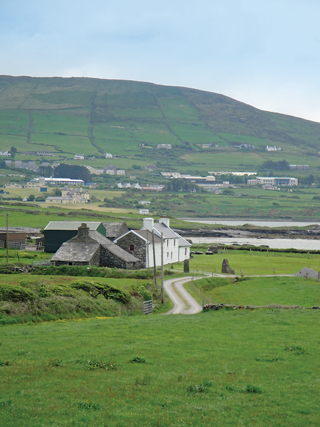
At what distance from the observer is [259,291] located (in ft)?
155

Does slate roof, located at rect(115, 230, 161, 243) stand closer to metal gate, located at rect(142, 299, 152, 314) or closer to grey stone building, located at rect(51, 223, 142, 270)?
grey stone building, located at rect(51, 223, 142, 270)

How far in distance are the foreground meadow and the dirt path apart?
13.8 m

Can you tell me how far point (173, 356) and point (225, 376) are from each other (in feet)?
9.48

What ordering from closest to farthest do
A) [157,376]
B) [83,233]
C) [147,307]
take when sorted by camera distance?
[157,376] → [147,307] → [83,233]

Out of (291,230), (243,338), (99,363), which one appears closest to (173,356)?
(99,363)

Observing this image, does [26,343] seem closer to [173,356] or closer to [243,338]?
[173,356]

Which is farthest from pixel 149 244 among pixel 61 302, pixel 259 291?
pixel 61 302

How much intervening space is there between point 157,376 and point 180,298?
94.0ft

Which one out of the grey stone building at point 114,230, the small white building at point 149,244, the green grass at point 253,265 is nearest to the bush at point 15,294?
the small white building at point 149,244

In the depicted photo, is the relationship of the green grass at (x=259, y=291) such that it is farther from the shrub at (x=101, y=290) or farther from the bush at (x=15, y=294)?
the bush at (x=15, y=294)

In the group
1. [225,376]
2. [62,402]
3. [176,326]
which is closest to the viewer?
[62,402]

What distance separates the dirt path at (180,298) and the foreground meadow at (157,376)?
13.8m

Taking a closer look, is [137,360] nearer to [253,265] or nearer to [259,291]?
[259,291]

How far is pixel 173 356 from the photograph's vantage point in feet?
58.5
